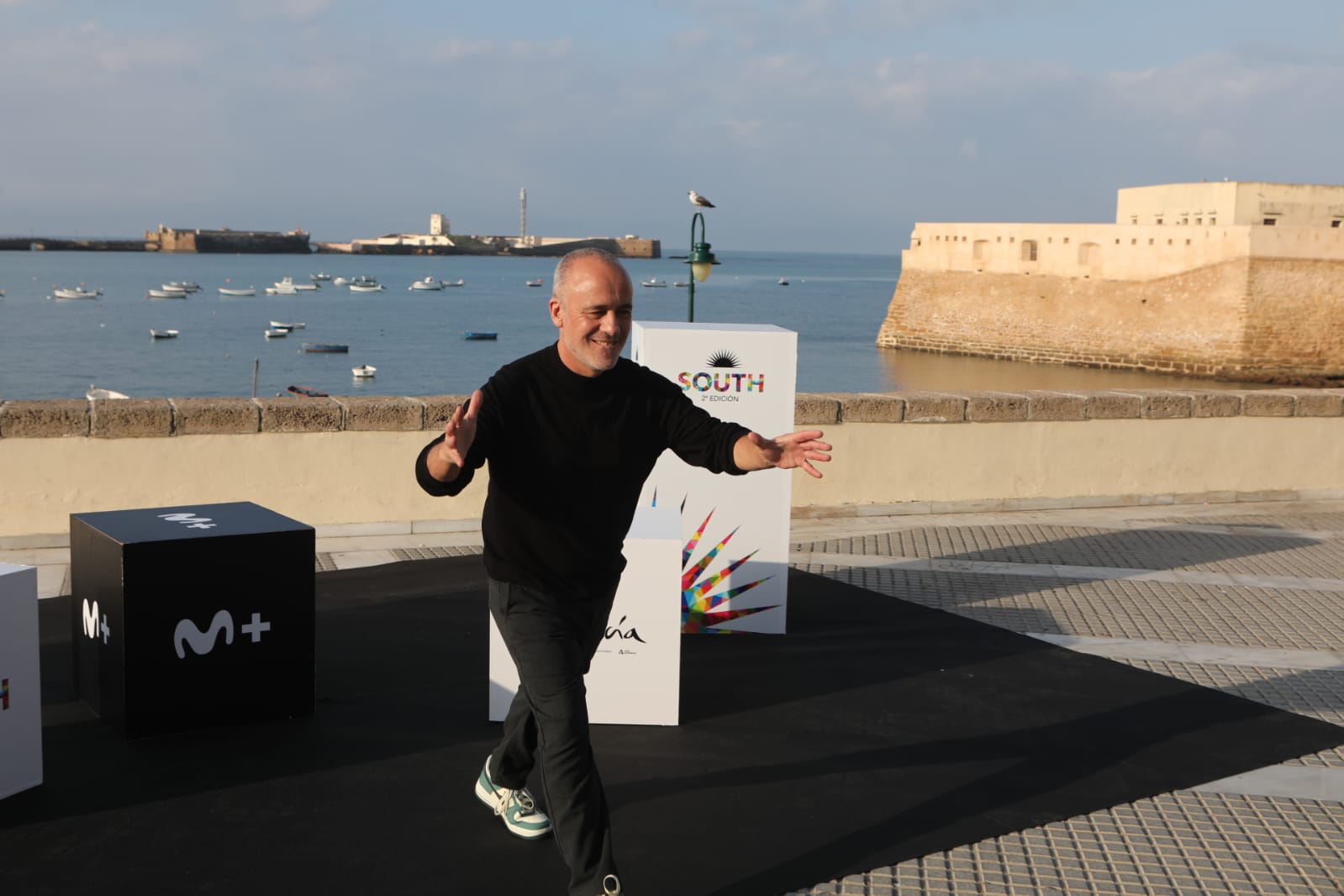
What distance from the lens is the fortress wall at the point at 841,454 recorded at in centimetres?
899

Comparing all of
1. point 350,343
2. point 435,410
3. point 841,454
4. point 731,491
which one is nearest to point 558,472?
point 731,491

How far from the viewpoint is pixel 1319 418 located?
12.2 meters

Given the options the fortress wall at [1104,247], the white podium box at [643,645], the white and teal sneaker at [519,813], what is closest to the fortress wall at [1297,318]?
the fortress wall at [1104,247]

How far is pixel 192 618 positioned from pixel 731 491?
3118mm

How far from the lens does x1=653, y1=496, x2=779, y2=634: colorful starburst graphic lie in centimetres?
729

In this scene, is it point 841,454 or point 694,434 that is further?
point 841,454

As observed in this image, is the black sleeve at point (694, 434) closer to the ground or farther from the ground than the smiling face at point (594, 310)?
closer to the ground

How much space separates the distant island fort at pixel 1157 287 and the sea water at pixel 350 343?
1.63 meters

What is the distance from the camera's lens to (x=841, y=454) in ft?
35.8

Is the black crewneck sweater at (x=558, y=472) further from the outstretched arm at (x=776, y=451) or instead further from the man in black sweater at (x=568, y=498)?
the outstretched arm at (x=776, y=451)

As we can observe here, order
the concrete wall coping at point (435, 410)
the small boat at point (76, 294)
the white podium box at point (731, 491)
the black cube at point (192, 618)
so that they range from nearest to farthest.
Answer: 1. the black cube at point (192, 618)
2. the white podium box at point (731, 491)
3. the concrete wall coping at point (435, 410)
4. the small boat at point (76, 294)

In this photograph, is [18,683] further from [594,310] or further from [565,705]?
[594,310]

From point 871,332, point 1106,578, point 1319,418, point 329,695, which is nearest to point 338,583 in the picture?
point 329,695

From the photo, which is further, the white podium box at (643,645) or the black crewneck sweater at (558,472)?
the white podium box at (643,645)
